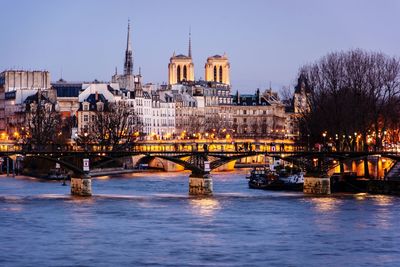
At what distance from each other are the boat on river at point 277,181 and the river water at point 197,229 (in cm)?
625

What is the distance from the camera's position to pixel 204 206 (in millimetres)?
77875

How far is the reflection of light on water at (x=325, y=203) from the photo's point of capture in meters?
76.7

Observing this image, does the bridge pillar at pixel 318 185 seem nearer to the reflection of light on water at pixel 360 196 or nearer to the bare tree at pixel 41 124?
the reflection of light on water at pixel 360 196

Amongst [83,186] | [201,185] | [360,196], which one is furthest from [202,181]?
[360,196]

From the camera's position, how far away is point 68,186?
324ft

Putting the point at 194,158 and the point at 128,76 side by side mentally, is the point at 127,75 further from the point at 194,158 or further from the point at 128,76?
the point at 194,158

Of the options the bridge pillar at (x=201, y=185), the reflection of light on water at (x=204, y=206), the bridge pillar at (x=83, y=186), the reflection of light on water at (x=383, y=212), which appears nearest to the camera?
the reflection of light on water at (x=383, y=212)

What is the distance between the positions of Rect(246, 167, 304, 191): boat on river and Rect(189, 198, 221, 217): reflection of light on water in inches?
562

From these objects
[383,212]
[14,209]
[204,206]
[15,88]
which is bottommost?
[383,212]

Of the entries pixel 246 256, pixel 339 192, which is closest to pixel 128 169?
pixel 339 192

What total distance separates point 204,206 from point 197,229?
36.1 feet

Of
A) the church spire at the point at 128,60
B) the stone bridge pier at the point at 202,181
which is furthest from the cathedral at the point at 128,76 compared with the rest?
the stone bridge pier at the point at 202,181

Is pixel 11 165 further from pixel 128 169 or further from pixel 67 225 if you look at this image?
pixel 67 225

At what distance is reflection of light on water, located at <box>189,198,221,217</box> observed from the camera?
74.3m
